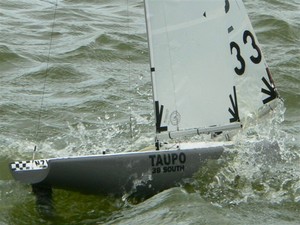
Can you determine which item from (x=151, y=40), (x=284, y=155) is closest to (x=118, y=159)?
(x=151, y=40)

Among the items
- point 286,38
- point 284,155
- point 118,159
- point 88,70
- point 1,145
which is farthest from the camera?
point 286,38

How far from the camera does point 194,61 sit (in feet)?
30.3

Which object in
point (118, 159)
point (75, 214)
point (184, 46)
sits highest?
point (184, 46)

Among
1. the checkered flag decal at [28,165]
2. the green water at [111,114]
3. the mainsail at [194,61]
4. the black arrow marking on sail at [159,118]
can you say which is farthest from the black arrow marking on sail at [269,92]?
the checkered flag decal at [28,165]

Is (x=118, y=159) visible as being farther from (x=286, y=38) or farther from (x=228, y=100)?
(x=286, y=38)

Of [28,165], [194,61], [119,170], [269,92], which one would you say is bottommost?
[119,170]

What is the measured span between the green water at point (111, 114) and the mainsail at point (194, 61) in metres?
0.50

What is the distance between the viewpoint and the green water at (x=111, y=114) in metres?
9.19

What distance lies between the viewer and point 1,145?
11523mm

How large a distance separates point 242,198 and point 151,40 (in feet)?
6.66

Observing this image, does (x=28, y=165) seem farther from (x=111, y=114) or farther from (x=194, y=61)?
(x=111, y=114)

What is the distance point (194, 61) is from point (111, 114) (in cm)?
402

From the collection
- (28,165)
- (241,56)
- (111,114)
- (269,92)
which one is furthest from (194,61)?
(111,114)

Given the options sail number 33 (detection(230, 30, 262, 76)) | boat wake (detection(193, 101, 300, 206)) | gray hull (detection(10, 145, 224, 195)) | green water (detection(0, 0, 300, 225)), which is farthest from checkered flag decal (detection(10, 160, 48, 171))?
sail number 33 (detection(230, 30, 262, 76))
